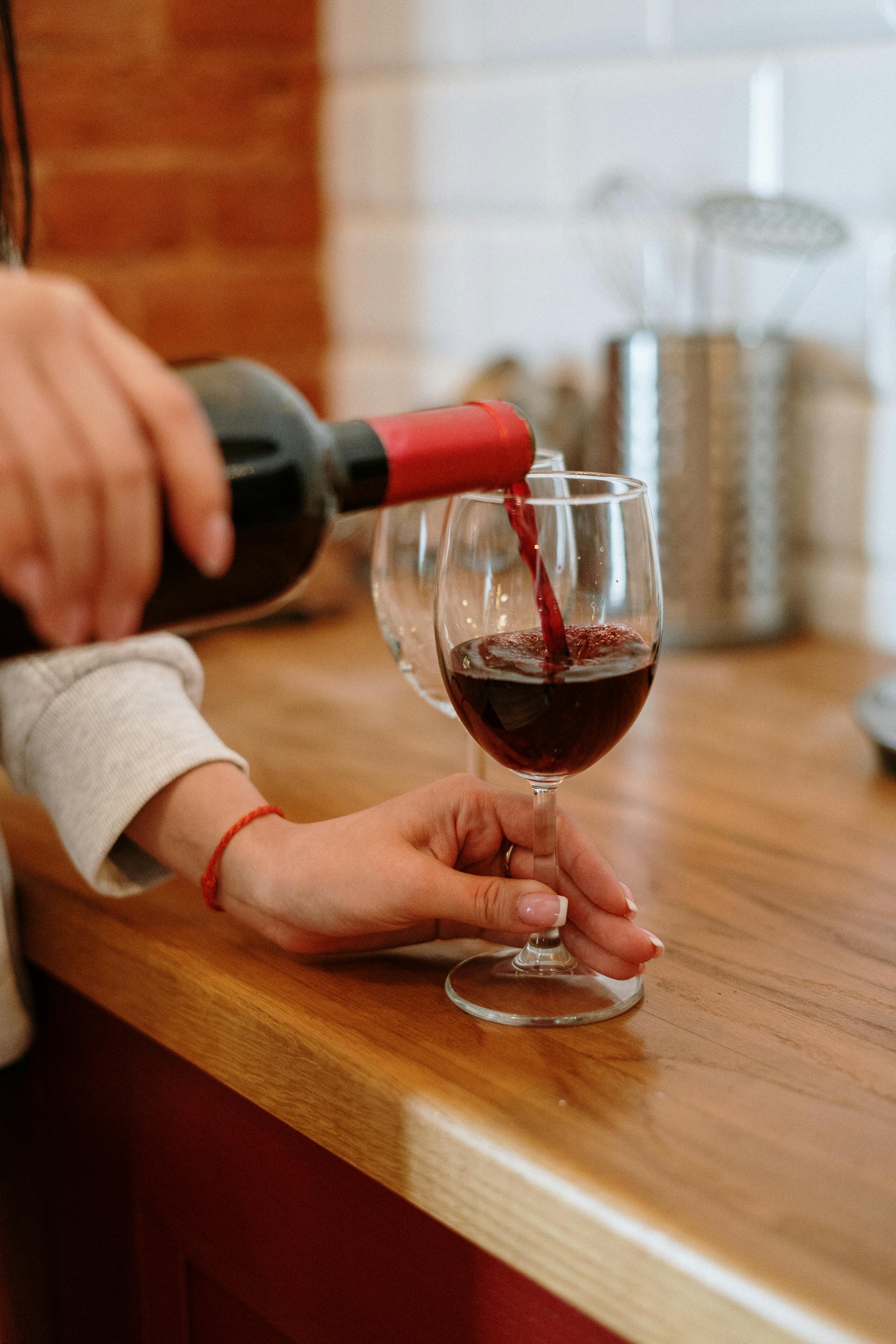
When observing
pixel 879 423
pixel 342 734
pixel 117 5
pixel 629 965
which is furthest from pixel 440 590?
pixel 117 5

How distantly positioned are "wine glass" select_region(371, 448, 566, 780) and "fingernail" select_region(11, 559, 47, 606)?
14.0 inches

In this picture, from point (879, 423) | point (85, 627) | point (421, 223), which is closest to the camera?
point (85, 627)

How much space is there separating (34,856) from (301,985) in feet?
0.87

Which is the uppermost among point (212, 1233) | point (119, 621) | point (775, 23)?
point (775, 23)

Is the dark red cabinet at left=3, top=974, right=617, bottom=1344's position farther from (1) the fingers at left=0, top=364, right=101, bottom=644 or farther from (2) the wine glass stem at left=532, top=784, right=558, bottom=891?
(1) the fingers at left=0, top=364, right=101, bottom=644

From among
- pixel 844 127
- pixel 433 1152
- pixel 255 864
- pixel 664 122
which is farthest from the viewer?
pixel 664 122

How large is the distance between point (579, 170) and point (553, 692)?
101cm

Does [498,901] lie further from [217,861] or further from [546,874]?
[217,861]

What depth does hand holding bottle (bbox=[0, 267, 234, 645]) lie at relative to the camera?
41cm

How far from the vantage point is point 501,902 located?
640mm

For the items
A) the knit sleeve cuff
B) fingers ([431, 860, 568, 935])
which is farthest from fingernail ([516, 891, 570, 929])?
the knit sleeve cuff

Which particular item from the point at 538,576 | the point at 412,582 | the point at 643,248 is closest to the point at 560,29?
the point at 643,248

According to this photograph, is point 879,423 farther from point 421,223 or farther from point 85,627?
point 85,627

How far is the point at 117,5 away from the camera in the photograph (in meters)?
1.46
